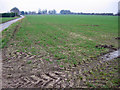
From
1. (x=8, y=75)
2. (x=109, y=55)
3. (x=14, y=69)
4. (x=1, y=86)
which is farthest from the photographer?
(x=109, y=55)

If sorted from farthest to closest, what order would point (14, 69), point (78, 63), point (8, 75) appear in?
point (78, 63) → point (14, 69) → point (8, 75)

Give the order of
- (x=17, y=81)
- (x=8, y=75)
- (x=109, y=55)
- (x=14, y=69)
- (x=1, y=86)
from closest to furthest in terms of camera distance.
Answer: (x=1, y=86), (x=17, y=81), (x=8, y=75), (x=14, y=69), (x=109, y=55)

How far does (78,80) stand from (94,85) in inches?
24.9

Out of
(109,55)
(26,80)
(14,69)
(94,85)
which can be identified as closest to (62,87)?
(94,85)

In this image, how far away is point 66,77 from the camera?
473cm

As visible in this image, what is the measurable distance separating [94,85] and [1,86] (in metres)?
3.40

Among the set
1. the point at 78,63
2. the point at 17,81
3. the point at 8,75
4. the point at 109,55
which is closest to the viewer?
the point at 17,81

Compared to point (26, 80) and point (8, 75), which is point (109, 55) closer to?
point (26, 80)

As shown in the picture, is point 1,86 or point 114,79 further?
point 114,79

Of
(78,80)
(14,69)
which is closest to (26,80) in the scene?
(14,69)

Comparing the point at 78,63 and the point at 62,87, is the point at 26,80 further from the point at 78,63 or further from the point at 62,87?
the point at 78,63

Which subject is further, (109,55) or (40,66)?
(109,55)

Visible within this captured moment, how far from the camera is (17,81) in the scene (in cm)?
445

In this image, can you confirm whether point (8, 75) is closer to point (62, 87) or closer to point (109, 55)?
point (62, 87)
